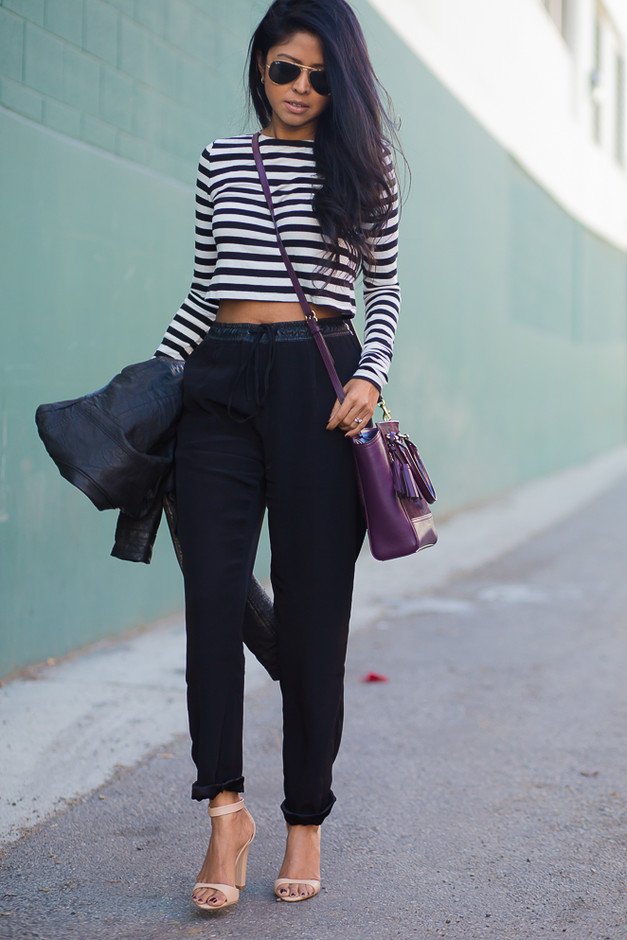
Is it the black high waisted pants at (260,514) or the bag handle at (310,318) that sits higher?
the bag handle at (310,318)

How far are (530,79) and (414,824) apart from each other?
10.6 metres

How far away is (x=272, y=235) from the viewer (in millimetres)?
2506

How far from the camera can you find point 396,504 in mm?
2510

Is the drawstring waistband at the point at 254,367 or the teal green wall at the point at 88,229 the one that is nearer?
the drawstring waistband at the point at 254,367

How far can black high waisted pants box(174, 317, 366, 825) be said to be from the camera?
2.50 meters

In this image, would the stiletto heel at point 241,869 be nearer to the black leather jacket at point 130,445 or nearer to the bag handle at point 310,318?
the black leather jacket at point 130,445

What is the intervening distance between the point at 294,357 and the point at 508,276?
30.5ft

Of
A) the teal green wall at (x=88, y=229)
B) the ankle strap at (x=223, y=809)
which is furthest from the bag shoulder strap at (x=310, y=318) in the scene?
the teal green wall at (x=88, y=229)

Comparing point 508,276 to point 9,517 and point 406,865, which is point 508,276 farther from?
point 406,865

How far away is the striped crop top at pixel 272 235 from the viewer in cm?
251

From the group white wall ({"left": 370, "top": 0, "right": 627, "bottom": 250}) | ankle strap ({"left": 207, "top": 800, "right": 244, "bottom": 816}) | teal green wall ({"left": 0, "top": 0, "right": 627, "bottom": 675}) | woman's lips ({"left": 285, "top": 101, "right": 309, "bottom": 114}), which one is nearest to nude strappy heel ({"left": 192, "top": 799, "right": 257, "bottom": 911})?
ankle strap ({"left": 207, "top": 800, "right": 244, "bottom": 816})

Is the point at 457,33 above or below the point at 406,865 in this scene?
above

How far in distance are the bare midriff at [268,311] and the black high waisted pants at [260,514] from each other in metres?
0.02

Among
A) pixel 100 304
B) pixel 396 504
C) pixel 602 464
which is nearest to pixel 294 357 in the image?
pixel 396 504
